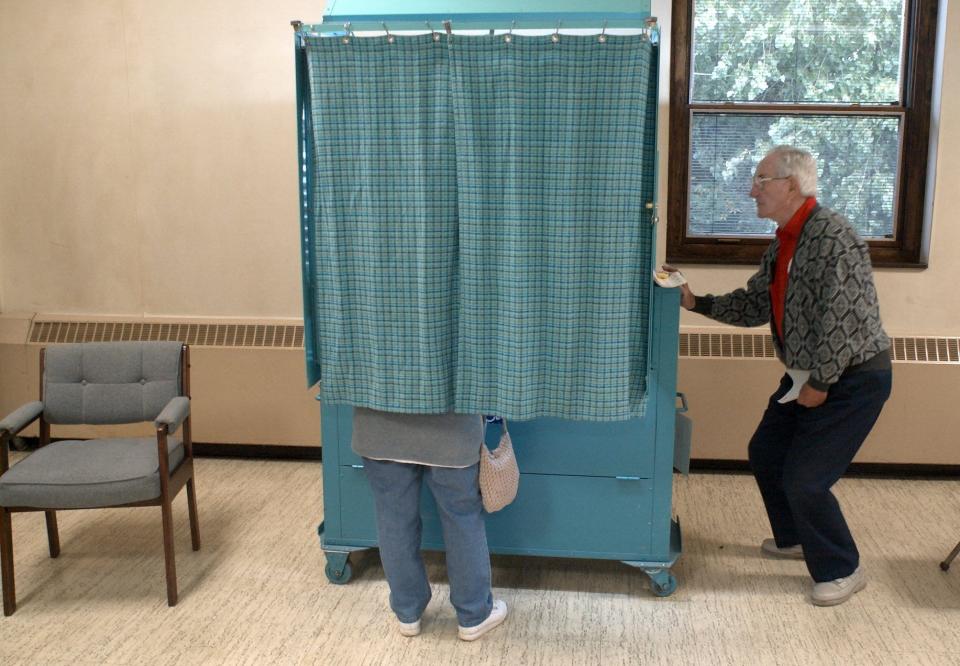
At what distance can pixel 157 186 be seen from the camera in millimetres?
3676

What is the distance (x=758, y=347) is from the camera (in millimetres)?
3518

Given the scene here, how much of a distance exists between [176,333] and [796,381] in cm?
263

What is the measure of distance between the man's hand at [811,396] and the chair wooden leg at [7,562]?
2.35 m

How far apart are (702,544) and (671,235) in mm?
1289

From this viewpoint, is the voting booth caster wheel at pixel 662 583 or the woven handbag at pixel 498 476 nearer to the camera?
the woven handbag at pixel 498 476

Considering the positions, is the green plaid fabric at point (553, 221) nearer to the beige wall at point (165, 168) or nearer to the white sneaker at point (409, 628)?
the white sneaker at point (409, 628)

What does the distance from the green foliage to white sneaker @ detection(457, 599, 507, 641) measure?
188 centimetres

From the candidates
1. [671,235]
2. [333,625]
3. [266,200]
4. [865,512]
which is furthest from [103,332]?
[865,512]

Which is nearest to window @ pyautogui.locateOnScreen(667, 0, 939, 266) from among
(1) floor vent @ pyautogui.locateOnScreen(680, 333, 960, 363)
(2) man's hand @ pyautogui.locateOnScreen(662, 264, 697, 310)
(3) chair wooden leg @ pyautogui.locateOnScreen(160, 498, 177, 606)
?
(1) floor vent @ pyautogui.locateOnScreen(680, 333, 960, 363)

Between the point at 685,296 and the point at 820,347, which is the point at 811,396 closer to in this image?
the point at 820,347

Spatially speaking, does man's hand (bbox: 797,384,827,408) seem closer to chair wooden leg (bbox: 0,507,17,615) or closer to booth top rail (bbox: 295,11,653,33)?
booth top rail (bbox: 295,11,653,33)

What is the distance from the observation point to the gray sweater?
2.25 meters

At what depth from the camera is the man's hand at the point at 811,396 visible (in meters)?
2.43

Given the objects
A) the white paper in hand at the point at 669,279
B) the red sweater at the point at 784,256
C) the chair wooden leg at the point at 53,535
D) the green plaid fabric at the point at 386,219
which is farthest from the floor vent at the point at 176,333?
the red sweater at the point at 784,256
